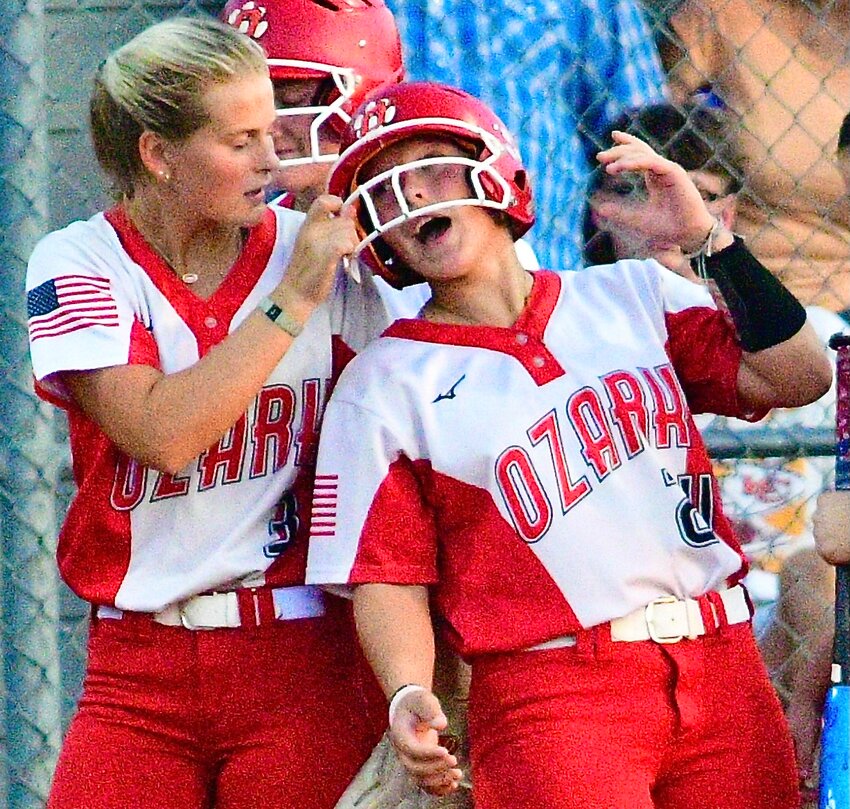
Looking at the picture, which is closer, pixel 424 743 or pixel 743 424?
pixel 424 743

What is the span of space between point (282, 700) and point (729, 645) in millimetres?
629

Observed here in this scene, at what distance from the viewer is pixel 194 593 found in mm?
2357

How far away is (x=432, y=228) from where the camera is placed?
7.90 ft

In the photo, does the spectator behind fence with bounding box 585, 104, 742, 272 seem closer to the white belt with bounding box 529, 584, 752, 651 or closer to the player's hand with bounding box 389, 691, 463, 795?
the white belt with bounding box 529, 584, 752, 651

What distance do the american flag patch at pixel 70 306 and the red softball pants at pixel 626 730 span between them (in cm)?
70

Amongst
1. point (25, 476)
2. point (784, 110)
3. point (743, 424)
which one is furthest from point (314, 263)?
point (784, 110)

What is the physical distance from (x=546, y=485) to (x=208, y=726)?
0.59 metres

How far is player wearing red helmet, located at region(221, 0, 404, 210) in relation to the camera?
262cm

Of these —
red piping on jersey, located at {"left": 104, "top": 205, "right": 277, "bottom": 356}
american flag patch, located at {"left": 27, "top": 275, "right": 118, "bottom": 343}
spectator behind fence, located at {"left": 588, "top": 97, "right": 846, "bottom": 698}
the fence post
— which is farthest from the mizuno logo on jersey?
spectator behind fence, located at {"left": 588, "top": 97, "right": 846, "bottom": 698}

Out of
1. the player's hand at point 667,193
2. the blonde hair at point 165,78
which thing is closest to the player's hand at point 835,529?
the player's hand at point 667,193

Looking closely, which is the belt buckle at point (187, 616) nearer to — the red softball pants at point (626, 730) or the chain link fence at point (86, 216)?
the red softball pants at point (626, 730)

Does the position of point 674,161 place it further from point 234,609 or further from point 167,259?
point 234,609

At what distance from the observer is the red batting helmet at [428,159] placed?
233 cm

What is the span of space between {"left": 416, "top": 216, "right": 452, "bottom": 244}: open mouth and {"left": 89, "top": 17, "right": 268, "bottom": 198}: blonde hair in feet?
1.02
